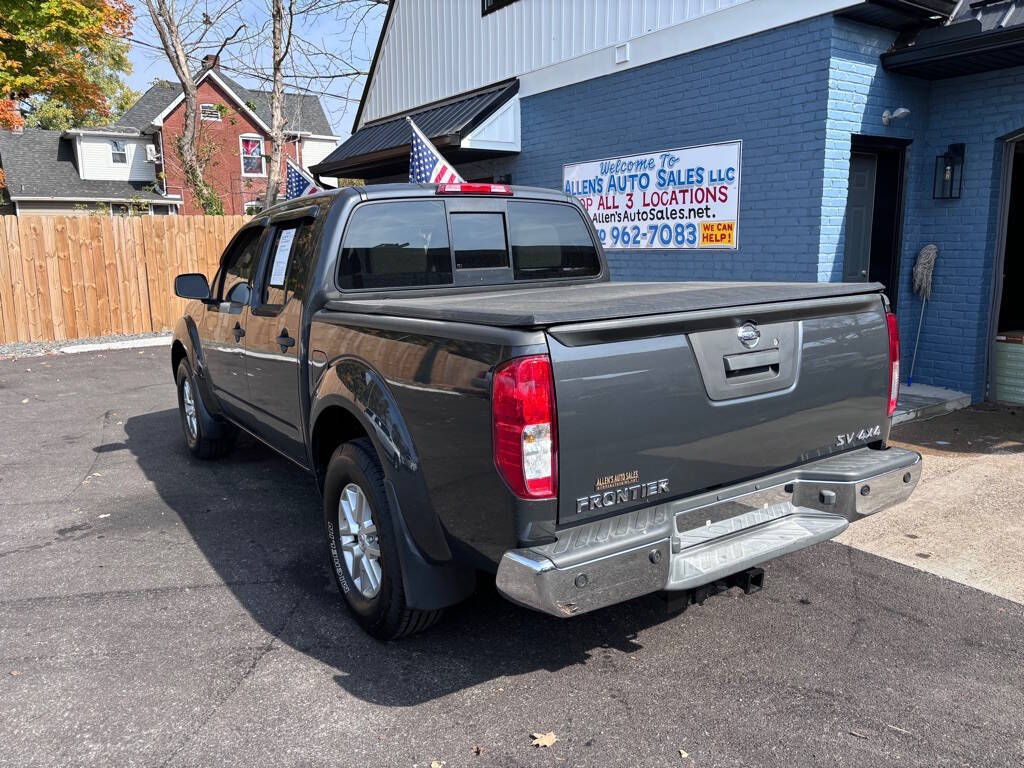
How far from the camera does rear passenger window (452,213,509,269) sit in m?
4.48

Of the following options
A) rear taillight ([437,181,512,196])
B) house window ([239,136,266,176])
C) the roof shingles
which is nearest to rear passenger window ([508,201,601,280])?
rear taillight ([437,181,512,196])

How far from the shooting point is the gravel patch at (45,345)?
12.9 meters

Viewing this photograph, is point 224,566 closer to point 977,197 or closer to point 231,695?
point 231,695

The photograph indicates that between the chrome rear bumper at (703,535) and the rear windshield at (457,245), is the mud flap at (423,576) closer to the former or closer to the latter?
the chrome rear bumper at (703,535)

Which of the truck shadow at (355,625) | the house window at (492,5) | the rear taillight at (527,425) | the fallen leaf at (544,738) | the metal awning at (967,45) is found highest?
the house window at (492,5)

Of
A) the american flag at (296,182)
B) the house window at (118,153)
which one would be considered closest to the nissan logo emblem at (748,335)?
the american flag at (296,182)

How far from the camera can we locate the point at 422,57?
45.2 feet

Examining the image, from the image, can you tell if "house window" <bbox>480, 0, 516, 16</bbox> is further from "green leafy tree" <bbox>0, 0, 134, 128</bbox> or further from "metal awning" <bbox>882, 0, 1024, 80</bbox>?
"green leafy tree" <bbox>0, 0, 134, 128</bbox>

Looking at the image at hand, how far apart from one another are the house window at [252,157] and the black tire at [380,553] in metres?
36.1

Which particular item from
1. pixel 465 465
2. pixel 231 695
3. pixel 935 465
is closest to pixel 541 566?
pixel 465 465

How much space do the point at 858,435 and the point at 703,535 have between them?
1028 mm

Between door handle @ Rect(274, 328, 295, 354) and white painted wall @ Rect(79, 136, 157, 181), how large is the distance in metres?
37.7

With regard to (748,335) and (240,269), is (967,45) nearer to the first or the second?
(748,335)

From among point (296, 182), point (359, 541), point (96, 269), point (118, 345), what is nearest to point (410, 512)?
point (359, 541)
